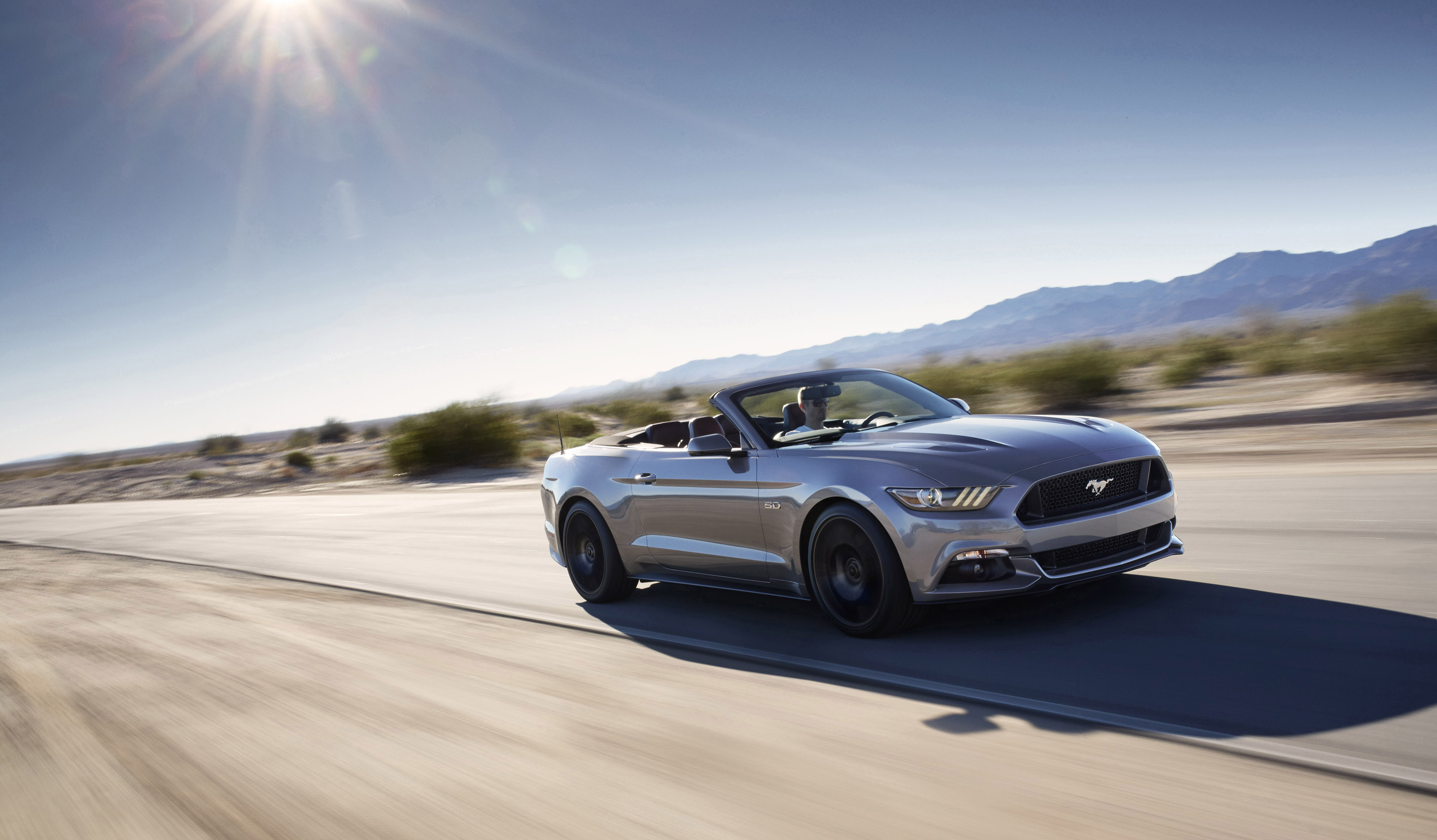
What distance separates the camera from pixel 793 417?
6.06 m

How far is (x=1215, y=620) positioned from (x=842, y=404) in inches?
89.8

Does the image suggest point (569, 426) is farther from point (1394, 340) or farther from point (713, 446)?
point (713, 446)

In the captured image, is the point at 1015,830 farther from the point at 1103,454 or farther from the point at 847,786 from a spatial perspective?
the point at 1103,454

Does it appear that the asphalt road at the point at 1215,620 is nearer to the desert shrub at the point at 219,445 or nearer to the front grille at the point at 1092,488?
the front grille at the point at 1092,488

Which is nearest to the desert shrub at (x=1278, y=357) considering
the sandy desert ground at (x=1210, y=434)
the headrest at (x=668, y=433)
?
the sandy desert ground at (x=1210, y=434)

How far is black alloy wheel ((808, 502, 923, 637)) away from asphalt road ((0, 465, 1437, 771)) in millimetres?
119

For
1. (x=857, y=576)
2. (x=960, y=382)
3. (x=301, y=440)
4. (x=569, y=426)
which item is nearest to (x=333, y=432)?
(x=301, y=440)

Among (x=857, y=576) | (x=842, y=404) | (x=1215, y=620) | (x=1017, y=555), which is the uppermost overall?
(x=842, y=404)

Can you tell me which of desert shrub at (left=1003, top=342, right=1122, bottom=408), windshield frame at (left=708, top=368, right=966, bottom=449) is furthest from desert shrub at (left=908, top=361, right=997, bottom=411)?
windshield frame at (left=708, top=368, right=966, bottom=449)

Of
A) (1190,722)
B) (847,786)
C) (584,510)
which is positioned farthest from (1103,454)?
(584,510)

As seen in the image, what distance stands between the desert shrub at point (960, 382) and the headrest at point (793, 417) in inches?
590

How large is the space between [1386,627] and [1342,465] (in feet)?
18.3

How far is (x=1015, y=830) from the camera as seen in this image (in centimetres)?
296

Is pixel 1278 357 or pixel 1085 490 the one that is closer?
pixel 1085 490
